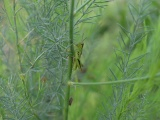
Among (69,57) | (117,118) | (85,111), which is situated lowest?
(85,111)

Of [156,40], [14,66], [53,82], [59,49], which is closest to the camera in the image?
[156,40]

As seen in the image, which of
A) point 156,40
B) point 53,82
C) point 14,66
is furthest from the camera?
point 14,66

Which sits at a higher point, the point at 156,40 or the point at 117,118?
the point at 156,40

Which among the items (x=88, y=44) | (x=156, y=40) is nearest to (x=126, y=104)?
(x=156, y=40)

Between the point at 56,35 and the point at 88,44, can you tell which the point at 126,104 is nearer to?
the point at 56,35

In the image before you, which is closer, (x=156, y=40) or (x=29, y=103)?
(x=156, y=40)

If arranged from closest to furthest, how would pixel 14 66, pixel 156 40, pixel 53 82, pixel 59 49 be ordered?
pixel 156 40 < pixel 59 49 < pixel 53 82 < pixel 14 66

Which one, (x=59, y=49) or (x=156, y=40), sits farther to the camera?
(x=59, y=49)

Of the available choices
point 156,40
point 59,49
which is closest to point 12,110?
point 59,49

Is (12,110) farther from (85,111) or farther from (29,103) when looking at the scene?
(85,111)
